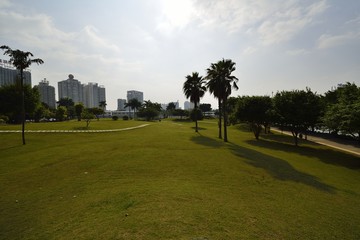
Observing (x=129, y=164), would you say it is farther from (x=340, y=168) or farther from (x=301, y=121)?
(x=301, y=121)

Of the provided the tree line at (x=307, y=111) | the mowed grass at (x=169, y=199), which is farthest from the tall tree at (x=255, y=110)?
the mowed grass at (x=169, y=199)

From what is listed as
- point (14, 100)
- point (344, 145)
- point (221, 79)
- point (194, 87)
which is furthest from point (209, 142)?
point (14, 100)

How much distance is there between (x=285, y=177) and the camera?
55.9ft

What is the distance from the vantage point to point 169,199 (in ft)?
34.2

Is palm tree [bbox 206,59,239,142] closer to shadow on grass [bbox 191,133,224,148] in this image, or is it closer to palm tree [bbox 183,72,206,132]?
shadow on grass [bbox 191,133,224,148]

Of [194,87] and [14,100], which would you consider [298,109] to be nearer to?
[194,87]

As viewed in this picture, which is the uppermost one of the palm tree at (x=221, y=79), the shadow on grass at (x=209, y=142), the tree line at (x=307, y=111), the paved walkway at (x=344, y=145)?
the palm tree at (x=221, y=79)

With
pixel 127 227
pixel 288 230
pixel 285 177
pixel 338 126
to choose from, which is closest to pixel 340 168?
pixel 338 126

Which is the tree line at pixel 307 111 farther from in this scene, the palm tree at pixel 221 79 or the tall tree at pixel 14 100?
the tall tree at pixel 14 100

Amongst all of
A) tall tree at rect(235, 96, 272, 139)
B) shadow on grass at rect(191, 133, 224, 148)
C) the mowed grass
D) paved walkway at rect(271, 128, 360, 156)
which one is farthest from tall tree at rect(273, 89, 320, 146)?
the mowed grass

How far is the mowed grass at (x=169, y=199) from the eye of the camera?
7958mm

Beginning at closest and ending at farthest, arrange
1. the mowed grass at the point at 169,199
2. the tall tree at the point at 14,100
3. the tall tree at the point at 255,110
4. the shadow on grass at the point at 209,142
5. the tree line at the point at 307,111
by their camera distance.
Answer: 1. the mowed grass at the point at 169,199
2. the tree line at the point at 307,111
3. the shadow on grass at the point at 209,142
4. the tall tree at the point at 255,110
5. the tall tree at the point at 14,100

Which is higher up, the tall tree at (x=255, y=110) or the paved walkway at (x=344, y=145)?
the tall tree at (x=255, y=110)

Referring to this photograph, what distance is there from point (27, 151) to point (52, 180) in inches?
546
